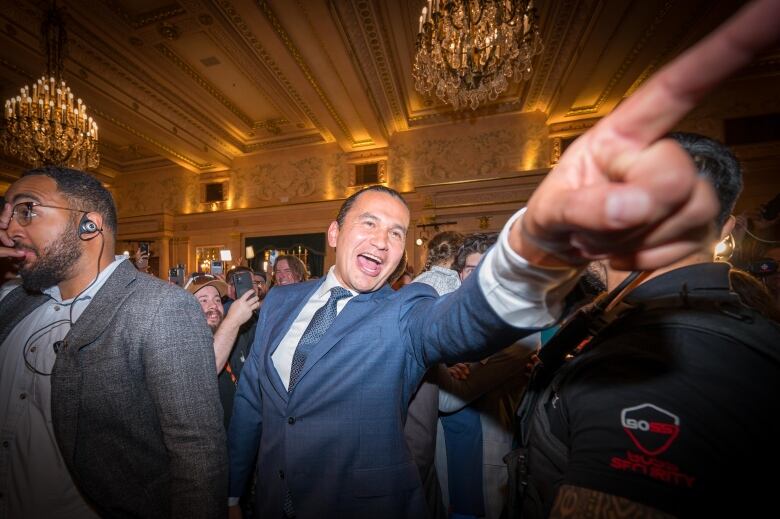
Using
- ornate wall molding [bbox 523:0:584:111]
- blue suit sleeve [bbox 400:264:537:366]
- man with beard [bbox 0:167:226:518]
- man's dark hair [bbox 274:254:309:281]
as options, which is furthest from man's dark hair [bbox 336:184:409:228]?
ornate wall molding [bbox 523:0:584:111]

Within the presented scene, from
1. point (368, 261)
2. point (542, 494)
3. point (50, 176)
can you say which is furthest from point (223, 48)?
point (542, 494)

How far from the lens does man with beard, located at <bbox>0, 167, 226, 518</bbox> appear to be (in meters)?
1.26

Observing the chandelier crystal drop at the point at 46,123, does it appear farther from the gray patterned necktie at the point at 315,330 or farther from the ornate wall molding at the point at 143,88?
the gray patterned necktie at the point at 315,330

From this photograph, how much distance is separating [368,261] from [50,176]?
4.90 feet

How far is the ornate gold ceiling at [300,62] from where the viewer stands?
17.9 ft

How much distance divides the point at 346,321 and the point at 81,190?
4.57ft

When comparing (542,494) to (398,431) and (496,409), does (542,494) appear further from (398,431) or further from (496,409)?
(496,409)

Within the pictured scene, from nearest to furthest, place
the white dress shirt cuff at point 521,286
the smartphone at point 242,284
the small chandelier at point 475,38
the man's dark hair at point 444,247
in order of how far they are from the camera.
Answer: the white dress shirt cuff at point 521,286 → the smartphone at point 242,284 → the man's dark hair at point 444,247 → the small chandelier at point 475,38

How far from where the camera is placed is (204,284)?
2713 millimetres

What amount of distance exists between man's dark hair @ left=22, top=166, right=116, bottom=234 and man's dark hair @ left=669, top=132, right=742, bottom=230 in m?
2.31

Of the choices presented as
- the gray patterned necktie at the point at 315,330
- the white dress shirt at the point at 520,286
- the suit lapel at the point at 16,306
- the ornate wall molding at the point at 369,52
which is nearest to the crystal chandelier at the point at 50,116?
the ornate wall molding at the point at 369,52

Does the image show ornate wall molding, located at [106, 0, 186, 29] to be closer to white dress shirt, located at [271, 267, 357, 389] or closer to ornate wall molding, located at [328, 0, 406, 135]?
ornate wall molding, located at [328, 0, 406, 135]

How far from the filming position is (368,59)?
6434 millimetres

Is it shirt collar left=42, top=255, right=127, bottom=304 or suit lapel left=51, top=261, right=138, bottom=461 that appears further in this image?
shirt collar left=42, top=255, right=127, bottom=304
